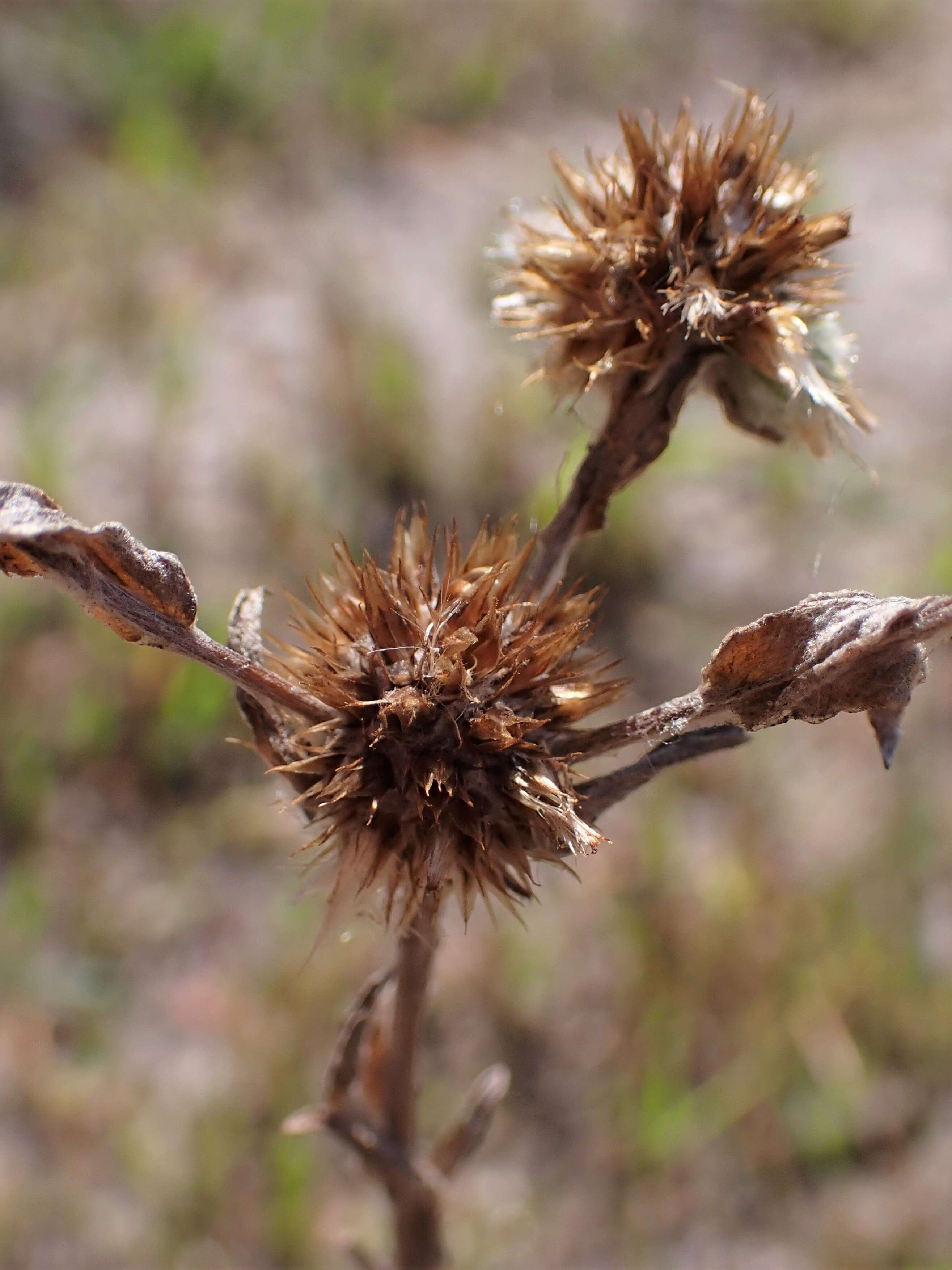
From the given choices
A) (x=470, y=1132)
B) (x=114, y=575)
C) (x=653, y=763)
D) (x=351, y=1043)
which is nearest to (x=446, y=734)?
(x=653, y=763)

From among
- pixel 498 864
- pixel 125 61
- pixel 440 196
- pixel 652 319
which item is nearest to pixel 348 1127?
pixel 498 864

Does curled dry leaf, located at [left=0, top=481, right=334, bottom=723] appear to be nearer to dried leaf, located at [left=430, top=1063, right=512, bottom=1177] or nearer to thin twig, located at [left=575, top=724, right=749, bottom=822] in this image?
thin twig, located at [left=575, top=724, right=749, bottom=822]

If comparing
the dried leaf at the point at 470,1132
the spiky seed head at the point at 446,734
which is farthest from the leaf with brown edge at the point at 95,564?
the dried leaf at the point at 470,1132

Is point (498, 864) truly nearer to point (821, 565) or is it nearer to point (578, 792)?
point (578, 792)

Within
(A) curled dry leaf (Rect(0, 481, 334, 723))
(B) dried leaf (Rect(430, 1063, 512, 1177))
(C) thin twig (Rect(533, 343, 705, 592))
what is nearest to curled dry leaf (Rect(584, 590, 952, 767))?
A: (C) thin twig (Rect(533, 343, 705, 592))

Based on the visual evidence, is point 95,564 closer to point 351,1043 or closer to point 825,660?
point 825,660

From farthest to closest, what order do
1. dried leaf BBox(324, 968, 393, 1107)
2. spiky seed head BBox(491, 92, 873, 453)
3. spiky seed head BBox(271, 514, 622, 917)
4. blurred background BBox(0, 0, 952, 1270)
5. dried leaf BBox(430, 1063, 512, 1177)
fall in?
blurred background BBox(0, 0, 952, 1270) → dried leaf BBox(430, 1063, 512, 1177) → dried leaf BBox(324, 968, 393, 1107) → spiky seed head BBox(491, 92, 873, 453) → spiky seed head BBox(271, 514, 622, 917)
